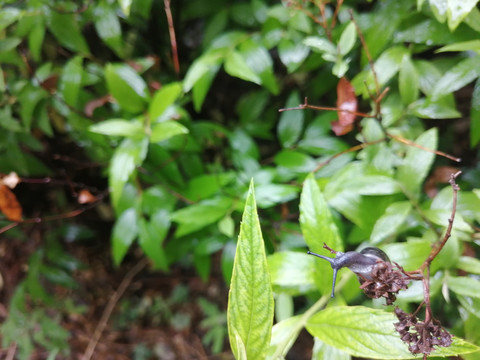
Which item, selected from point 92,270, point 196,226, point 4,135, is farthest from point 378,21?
point 92,270

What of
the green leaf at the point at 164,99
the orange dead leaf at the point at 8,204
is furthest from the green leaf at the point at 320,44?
the orange dead leaf at the point at 8,204

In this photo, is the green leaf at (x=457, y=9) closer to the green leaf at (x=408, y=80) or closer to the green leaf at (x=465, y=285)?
the green leaf at (x=408, y=80)

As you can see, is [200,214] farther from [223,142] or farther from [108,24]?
[108,24]

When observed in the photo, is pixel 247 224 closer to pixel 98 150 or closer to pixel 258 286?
pixel 258 286

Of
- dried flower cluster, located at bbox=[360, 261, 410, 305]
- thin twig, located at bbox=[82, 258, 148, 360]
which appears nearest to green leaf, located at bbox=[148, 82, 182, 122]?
dried flower cluster, located at bbox=[360, 261, 410, 305]

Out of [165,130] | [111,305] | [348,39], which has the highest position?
[348,39]

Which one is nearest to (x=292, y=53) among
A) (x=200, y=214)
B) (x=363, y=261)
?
(x=200, y=214)

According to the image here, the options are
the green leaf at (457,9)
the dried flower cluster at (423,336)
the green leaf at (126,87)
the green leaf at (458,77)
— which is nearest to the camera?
the dried flower cluster at (423,336)
